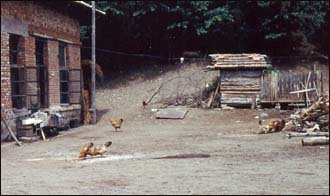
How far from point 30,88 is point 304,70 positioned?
85.9 ft

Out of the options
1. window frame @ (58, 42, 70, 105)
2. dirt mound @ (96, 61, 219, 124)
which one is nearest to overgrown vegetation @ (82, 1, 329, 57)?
dirt mound @ (96, 61, 219, 124)

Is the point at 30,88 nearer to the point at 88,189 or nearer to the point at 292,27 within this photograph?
the point at 88,189

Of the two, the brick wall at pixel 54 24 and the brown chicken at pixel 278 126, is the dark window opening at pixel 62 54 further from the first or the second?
the brown chicken at pixel 278 126

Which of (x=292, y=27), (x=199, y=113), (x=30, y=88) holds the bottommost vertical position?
(x=199, y=113)

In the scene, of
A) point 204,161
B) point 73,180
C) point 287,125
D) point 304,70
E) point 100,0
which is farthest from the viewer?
point 304,70

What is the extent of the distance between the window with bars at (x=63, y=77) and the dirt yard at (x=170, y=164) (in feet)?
4.76

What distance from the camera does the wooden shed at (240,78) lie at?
83.4 ft

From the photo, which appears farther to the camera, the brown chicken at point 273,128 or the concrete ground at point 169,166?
the brown chicken at point 273,128

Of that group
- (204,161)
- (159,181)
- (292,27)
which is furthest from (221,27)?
(159,181)

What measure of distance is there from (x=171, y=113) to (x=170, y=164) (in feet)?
45.4

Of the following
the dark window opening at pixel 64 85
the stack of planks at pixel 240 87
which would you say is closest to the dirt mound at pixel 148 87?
the stack of planks at pixel 240 87

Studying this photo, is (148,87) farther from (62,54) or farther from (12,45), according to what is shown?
(12,45)

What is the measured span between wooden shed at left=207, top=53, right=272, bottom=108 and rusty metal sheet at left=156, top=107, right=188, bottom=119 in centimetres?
247

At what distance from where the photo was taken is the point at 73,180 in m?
7.86
